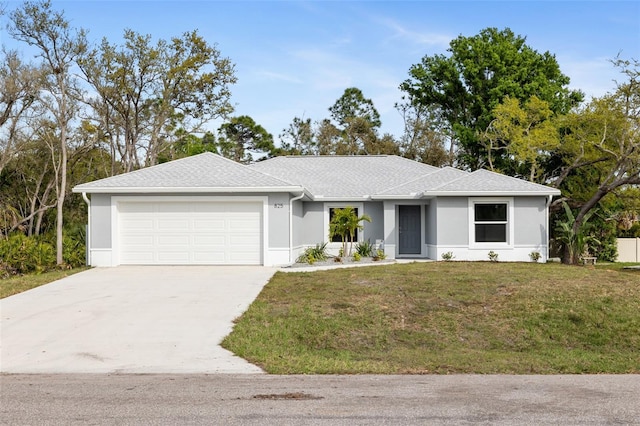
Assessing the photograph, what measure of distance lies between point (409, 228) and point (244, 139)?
2894 centimetres

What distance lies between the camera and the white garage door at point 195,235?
65.1ft

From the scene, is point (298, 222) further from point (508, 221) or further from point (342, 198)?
point (508, 221)

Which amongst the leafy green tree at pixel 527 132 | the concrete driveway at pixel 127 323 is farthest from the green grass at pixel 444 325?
the leafy green tree at pixel 527 132

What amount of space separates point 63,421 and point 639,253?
2797 cm

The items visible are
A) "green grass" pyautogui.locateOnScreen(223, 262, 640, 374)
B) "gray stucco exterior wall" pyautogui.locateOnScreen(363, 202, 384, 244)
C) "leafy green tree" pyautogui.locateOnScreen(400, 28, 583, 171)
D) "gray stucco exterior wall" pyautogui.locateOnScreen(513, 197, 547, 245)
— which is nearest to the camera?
"green grass" pyautogui.locateOnScreen(223, 262, 640, 374)

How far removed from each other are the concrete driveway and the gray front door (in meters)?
8.25

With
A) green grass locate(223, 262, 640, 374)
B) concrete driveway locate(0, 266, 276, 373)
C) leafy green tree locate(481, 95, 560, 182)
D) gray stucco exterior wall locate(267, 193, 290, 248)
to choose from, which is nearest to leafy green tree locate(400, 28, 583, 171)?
leafy green tree locate(481, 95, 560, 182)

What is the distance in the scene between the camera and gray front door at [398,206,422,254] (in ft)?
79.4

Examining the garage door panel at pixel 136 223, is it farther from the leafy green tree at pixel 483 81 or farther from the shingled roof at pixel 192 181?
the leafy green tree at pixel 483 81

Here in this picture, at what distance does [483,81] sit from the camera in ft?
120

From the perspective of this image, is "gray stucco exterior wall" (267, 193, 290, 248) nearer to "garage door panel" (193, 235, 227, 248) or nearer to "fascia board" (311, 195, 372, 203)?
"garage door panel" (193, 235, 227, 248)

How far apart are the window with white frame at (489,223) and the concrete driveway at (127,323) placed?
8236 millimetres

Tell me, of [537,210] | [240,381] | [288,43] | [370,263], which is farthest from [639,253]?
[240,381]

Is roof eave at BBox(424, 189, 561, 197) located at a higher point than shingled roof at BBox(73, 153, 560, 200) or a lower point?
lower
